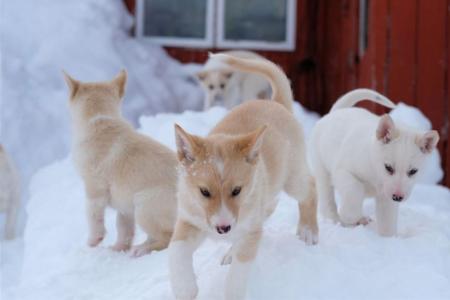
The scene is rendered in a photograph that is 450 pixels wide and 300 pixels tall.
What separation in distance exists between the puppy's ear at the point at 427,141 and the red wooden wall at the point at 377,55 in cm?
262

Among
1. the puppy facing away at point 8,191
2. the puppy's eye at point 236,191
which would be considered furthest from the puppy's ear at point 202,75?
the puppy's eye at point 236,191

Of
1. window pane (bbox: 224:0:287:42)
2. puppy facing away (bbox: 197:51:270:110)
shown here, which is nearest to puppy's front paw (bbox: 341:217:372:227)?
puppy facing away (bbox: 197:51:270:110)

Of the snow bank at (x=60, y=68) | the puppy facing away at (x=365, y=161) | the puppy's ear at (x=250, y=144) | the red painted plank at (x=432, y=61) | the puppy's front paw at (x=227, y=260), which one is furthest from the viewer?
the snow bank at (x=60, y=68)

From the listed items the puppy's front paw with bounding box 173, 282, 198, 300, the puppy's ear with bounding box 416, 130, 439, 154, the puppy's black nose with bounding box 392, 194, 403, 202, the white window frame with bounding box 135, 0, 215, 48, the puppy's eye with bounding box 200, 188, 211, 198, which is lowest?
the puppy's front paw with bounding box 173, 282, 198, 300

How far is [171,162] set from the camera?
178 inches

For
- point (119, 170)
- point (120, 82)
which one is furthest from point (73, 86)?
point (119, 170)

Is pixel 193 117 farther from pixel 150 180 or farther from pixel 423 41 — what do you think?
pixel 150 180

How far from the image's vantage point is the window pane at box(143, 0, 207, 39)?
10992 mm

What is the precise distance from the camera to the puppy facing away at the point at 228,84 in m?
9.70

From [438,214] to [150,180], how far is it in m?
2.14

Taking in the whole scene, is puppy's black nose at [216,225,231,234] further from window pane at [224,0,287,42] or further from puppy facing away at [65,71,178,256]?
window pane at [224,0,287,42]

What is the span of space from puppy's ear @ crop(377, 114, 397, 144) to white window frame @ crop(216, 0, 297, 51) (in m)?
6.86

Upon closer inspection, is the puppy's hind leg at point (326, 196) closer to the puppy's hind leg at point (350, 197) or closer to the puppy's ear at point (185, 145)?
the puppy's hind leg at point (350, 197)

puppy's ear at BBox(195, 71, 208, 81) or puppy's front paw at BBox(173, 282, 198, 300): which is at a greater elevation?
puppy's ear at BBox(195, 71, 208, 81)
